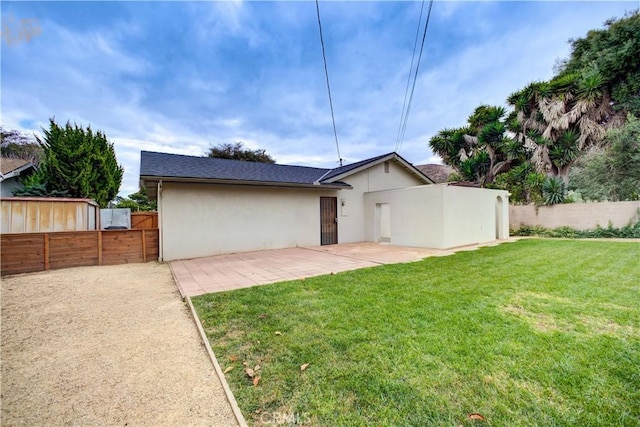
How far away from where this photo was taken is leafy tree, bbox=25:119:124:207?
1191 cm

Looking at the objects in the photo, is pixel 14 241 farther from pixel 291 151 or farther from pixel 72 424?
pixel 291 151

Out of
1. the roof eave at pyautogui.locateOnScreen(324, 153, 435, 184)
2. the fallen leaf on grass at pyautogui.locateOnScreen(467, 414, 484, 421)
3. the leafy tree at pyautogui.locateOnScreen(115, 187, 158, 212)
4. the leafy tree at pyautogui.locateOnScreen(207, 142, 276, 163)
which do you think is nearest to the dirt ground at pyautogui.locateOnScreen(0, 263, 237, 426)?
the fallen leaf on grass at pyautogui.locateOnScreen(467, 414, 484, 421)

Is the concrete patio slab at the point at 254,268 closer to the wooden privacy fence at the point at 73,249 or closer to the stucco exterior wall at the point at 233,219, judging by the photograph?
the stucco exterior wall at the point at 233,219

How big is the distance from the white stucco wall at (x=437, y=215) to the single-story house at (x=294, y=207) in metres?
0.04

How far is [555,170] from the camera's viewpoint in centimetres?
1809

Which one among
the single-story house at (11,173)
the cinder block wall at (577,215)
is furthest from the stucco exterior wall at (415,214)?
the single-story house at (11,173)

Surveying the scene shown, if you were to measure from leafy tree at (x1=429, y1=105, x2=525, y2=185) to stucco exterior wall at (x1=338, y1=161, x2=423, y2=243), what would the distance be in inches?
426

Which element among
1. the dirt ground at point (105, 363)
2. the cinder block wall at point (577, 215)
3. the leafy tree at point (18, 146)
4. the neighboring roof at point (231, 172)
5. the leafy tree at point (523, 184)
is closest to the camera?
the dirt ground at point (105, 363)

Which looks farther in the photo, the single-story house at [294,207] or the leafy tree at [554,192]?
the leafy tree at [554,192]

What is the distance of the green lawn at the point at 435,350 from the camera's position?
6.20 ft

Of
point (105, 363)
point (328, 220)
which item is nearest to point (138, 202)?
point (328, 220)

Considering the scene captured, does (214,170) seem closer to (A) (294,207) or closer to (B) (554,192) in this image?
(A) (294,207)

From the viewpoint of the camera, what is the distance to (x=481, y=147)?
2091 centimetres

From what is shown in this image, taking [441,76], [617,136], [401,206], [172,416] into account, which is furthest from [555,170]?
[172,416]
